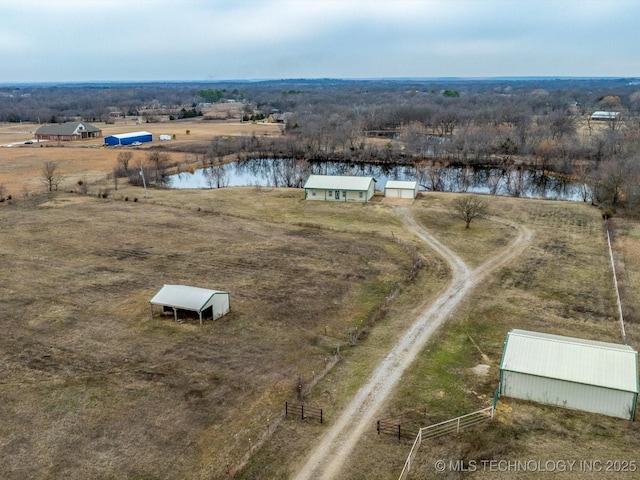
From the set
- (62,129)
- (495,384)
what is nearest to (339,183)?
(495,384)

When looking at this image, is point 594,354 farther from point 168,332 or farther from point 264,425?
point 168,332

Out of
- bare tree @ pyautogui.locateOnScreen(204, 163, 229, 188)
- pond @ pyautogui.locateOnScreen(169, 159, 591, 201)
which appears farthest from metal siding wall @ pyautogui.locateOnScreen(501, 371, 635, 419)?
bare tree @ pyautogui.locateOnScreen(204, 163, 229, 188)

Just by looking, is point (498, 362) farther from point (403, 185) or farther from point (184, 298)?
point (403, 185)

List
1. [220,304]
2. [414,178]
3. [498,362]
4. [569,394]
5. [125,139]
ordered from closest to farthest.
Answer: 1. [569,394]
2. [498,362]
3. [220,304]
4. [414,178]
5. [125,139]

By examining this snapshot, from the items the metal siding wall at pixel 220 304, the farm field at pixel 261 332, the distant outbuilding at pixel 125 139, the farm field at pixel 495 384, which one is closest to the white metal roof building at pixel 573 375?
the farm field at pixel 495 384

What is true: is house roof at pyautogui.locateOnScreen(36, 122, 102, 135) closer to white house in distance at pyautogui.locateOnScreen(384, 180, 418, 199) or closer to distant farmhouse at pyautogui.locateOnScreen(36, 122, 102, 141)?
distant farmhouse at pyautogui.locateOnScreen(36, 122, 102, 141)

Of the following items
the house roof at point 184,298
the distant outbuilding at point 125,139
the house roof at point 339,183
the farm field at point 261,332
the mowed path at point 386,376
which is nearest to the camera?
the mowed path at point 386,376

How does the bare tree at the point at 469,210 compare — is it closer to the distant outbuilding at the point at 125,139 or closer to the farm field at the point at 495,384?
the farm field at the point at 495,384
